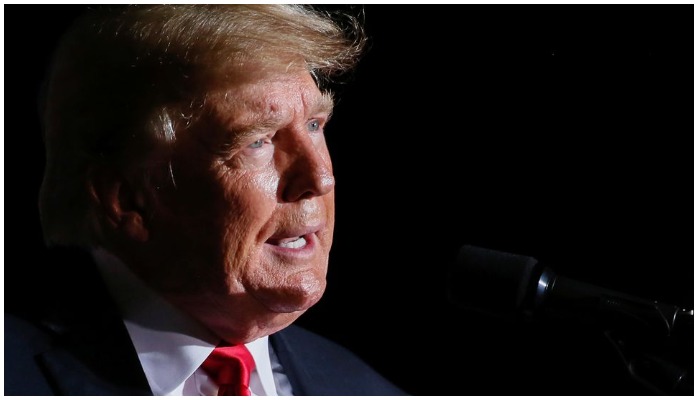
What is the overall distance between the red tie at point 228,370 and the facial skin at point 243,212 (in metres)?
0.05

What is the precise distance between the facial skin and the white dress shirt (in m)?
0.02

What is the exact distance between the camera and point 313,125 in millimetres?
1547

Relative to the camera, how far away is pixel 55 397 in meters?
1.39

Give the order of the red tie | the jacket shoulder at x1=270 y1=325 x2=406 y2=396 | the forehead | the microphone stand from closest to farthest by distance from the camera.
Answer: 1. the microphone stand
2. the forehead
3. the red tie
4. the jacket shoulder at x1=270 y1=325 x2=406 y2=396

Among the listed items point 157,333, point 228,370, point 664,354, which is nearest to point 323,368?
point 228,370

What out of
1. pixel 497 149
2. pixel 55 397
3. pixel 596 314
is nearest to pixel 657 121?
pixel 497 149

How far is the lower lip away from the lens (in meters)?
1.45

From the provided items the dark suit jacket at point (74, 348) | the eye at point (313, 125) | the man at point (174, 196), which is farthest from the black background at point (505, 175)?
the dark suit jacket at point (74, 348)

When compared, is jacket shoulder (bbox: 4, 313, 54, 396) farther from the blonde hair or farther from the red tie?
the red tie

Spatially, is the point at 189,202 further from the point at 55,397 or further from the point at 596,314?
the point at 596,314

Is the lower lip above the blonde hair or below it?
below

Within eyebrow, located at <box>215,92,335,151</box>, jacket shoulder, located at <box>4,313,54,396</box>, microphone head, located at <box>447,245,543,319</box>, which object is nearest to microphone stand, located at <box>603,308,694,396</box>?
microphone head, located at <box>447,245,543,319</box>

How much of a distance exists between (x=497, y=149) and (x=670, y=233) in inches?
16.0

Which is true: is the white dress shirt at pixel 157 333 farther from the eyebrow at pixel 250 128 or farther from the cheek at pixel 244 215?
the eyebrow at pixel 250 128
